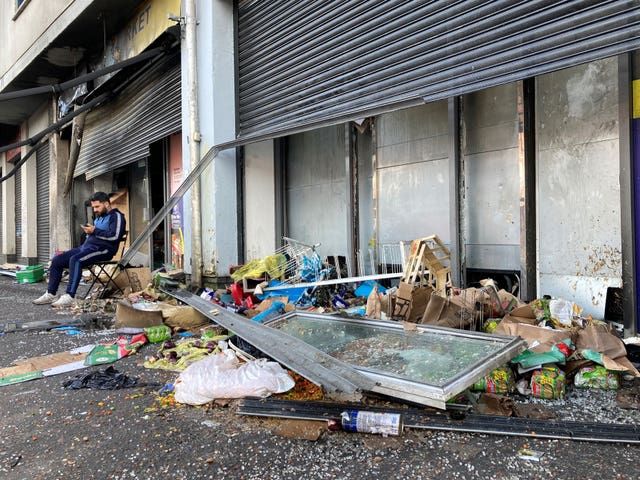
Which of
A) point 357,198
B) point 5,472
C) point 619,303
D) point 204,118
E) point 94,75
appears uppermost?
point 94,75

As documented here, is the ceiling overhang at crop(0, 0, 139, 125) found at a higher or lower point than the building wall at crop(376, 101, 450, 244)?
higher

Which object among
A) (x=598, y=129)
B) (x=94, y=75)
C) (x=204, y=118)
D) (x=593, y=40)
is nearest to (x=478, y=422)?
(x=593, y=40)

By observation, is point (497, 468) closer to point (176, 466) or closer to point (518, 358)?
point (518, 358)

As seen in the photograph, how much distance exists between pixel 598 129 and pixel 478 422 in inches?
110

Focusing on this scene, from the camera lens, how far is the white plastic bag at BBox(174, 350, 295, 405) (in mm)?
2402

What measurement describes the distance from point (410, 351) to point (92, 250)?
15.6ft

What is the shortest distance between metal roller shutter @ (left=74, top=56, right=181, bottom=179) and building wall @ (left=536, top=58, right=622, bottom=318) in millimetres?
5385

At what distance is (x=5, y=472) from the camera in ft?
6.01

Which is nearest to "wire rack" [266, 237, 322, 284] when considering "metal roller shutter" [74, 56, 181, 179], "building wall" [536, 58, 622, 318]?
"building wall" [536, 58, 622, 318]

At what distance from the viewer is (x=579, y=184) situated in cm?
373

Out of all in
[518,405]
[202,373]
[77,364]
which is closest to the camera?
[518,405]

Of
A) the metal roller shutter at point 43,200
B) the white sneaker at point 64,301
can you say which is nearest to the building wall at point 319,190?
the white sneaker at point 64,301

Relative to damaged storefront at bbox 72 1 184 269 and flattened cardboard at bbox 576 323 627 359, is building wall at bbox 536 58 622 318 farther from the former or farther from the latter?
damaged storefront at bbox 72 1 184 269

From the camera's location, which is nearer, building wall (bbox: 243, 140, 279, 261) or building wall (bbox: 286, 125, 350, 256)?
building wall (bbox: 286, 125, 350, 256)
